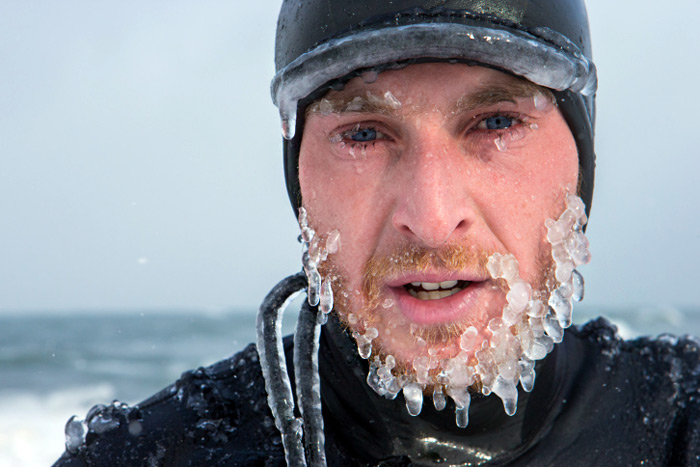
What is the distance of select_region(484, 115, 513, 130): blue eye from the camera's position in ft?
5.29

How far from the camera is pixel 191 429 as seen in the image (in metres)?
1.80

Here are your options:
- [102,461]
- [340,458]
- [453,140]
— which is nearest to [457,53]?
[453,140]

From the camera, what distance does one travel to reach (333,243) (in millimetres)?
1703

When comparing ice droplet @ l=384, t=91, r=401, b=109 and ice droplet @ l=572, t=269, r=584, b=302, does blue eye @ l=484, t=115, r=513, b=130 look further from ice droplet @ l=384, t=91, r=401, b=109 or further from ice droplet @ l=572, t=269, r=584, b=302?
ice droplet @ l=572, t=269, r=584, b=302

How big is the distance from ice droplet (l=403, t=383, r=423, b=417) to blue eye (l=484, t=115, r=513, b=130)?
0.63 metres

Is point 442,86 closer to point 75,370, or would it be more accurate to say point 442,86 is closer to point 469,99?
point 469,99

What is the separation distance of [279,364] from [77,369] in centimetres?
1185

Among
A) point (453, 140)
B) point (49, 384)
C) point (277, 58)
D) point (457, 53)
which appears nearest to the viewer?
point (457, 53)

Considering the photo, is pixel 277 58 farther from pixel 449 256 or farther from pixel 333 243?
pixel 449 256

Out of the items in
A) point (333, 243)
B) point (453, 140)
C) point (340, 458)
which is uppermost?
point (453, 140)

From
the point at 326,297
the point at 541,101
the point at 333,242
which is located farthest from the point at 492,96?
the point at 326,297

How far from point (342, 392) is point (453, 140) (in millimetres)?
729

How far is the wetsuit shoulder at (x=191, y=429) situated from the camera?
1753mm

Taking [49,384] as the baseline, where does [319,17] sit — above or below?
below
